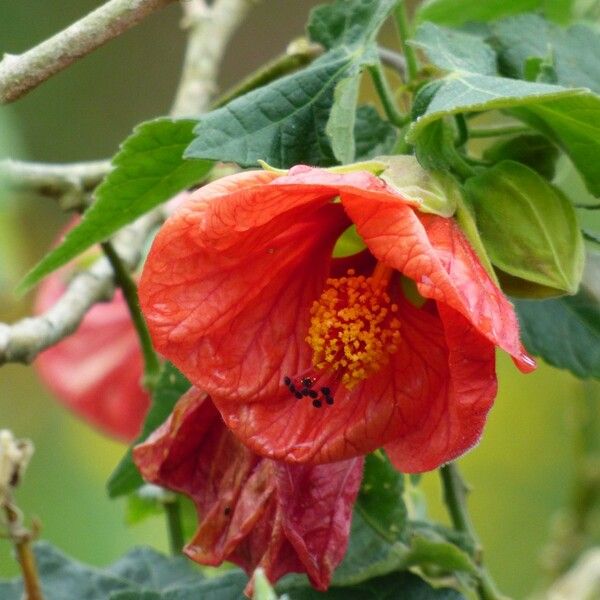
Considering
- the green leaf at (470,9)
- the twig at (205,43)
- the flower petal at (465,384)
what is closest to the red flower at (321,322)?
the flower petal at (465,384)

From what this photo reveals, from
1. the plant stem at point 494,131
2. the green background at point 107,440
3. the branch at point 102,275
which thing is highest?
the plant stem at point 494,131

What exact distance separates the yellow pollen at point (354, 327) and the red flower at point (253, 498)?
5 cm

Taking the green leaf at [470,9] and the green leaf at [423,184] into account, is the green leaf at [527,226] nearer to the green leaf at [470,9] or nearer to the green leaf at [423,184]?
the green leaf at [423,184]

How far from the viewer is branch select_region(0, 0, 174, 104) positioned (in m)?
0.57

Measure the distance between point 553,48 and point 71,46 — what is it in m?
0.29

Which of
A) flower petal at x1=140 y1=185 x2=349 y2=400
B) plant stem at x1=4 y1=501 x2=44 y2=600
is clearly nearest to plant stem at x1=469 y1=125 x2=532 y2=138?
flower petal at x1=140 y1=185 x2=349 y2=400

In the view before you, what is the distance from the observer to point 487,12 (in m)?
0.78

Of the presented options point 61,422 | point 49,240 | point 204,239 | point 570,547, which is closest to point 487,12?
point 204,239

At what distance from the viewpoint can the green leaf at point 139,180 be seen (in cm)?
64

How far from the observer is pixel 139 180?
651 millimetres

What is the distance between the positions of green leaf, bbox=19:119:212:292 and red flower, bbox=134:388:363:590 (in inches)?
4.3

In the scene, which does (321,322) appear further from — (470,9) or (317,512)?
(470,9)

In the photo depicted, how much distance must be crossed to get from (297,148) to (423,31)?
0.09m

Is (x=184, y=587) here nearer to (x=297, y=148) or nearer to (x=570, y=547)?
(x=297, y=148)
